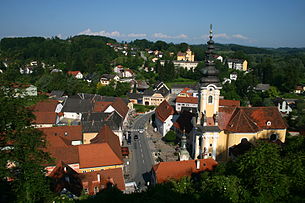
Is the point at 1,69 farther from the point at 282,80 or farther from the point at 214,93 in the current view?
the point at 282,80

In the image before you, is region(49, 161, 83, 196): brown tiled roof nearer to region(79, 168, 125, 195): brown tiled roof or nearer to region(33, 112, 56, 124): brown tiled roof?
region(79, 168, 125, 195): brown tiled roof

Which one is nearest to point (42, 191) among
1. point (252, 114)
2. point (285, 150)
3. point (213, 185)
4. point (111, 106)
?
point (213, 185)

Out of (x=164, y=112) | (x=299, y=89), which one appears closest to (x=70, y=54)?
Result: (x=164, y=112)

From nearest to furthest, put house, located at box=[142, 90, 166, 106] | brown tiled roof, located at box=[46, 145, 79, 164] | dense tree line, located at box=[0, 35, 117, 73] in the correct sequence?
brown tiled roof, located at box=[46, 145, 79, 164], house, located at box=[142, 90, 166, 106], dense tree line, located at box=[0, 35, 117, 73]

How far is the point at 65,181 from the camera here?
2111 cm

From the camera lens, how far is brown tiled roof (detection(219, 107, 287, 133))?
29625 mm

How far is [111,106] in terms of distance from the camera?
151ft

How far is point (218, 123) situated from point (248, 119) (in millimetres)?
3333

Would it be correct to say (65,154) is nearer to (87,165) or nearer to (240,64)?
(87,165)

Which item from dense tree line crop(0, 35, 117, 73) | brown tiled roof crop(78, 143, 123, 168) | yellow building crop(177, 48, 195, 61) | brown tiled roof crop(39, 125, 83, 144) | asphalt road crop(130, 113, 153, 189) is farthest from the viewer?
yellow building crop(177, 48, 195, 61)

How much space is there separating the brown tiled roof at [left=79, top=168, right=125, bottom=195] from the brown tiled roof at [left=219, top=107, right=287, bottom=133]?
41.7 ft

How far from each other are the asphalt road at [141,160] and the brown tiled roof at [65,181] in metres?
6.27

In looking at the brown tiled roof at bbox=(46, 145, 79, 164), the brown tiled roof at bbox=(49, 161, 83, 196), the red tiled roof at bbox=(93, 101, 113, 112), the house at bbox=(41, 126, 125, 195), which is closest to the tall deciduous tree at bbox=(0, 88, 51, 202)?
the house at bbox=(41, 126, 125, 195)

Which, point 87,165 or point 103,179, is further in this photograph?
point 87,165
